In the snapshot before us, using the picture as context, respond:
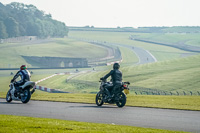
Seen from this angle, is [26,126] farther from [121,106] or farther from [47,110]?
[121,106]

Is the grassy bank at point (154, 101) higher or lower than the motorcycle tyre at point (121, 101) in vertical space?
lower

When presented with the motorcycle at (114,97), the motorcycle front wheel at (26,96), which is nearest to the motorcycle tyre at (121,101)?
the motorcycle at (114,97)

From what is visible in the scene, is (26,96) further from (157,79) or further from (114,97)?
(157,79)

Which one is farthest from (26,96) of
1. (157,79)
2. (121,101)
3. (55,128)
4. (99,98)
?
(157,79)

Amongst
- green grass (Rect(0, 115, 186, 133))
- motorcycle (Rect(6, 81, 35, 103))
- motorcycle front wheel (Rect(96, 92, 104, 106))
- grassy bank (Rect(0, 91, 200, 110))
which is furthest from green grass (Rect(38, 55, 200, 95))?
green grass (Rect(0, 115, 186, 133))

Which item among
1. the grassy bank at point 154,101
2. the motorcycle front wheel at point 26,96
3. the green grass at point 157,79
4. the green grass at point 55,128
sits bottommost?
the green grass at point 157,79

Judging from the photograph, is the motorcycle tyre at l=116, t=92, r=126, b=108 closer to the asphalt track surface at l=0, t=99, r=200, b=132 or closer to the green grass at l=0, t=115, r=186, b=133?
the asphalt track surface at l=0, t=99, r=200, b=132

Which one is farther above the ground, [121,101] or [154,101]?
[121,101]

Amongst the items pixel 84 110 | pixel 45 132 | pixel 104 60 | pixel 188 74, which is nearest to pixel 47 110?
pixel 84 110

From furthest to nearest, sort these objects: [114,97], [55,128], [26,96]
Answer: [26,96] < [114,97] < [55,128]

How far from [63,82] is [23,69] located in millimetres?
71917

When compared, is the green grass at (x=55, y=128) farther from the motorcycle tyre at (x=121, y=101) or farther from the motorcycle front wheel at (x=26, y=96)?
the motorcycle front wheel at (x=26, y=96)

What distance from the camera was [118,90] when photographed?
70.5ft

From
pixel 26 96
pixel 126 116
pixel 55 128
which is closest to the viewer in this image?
pixel 55 128
